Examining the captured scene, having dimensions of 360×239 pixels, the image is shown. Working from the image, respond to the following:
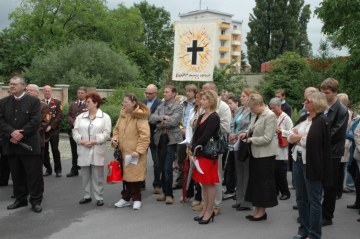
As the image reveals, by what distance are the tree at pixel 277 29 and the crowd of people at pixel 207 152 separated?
134 ft

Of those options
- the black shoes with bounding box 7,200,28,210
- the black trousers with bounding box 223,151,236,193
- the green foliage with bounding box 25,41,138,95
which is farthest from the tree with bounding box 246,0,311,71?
the black shoes with bounding box 7,200,28,210

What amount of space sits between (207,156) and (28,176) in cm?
282

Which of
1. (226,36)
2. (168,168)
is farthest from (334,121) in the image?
(226,36)

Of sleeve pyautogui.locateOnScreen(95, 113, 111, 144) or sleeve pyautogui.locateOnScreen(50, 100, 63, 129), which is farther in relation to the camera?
sleeve pyautogui.locateOnScreen(50, 100, 63, 129)

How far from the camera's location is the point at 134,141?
6590 millimetres

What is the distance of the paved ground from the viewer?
18.1ft

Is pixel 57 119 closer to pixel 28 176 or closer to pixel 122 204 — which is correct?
pixel 28 176

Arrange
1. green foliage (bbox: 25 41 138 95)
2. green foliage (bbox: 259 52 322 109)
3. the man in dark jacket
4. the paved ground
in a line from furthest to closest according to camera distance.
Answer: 1. green foliage (bbox: 25 41 138 95)
2. green foliage (bbox: 259 52 322 109)
3. the man in dark jacket
4. the paved ground

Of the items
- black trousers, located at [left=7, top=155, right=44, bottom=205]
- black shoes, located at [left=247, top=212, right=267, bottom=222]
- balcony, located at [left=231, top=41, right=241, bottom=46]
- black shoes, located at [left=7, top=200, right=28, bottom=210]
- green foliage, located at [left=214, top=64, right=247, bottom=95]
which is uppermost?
balcony, located at [left=231, top=41, right=241, bottom=46]

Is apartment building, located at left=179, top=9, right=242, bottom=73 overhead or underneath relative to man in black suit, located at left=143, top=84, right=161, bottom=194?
overhead

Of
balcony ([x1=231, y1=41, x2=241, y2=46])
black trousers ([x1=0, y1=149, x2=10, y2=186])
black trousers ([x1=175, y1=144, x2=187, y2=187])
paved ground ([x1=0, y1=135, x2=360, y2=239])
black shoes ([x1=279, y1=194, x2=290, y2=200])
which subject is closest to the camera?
paved ground ([x1=0, y1=135, x2=360, y2=239])

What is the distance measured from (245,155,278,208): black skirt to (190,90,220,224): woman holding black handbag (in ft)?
1.86

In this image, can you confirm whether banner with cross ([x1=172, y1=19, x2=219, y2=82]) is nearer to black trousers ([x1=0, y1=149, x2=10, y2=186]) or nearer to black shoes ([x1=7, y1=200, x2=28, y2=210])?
black trousers ([x1=0, y1=149, x2=10, y2=186])

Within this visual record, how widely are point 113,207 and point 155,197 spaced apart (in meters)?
0.92
